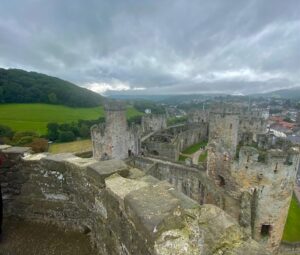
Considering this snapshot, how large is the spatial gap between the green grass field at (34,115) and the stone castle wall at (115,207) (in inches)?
1609

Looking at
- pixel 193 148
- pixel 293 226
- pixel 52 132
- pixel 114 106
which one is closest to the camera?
pixel 293 226

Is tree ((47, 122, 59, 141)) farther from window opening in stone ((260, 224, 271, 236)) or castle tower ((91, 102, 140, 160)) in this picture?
window opening in stone ((260, 224, 271, 236))

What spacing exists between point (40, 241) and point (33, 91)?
67.9 metres

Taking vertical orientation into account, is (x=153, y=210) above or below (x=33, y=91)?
below

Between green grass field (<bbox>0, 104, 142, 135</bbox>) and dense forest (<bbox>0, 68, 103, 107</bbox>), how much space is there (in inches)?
126

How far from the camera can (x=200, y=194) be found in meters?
12.8

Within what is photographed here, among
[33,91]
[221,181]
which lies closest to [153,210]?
[221,181]

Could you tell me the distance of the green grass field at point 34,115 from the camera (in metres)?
43.3

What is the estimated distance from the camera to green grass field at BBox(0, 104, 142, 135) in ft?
142

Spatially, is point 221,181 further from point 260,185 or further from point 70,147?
point 70,147

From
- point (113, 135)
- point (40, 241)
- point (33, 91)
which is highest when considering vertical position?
point (33, 91)

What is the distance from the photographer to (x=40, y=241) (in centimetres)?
375

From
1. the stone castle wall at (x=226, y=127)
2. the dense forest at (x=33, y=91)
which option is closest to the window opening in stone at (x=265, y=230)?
the stone castle wall at (x=226, y=127)

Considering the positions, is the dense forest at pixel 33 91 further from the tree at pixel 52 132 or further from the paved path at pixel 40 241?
the paved path at pixel 40 241
